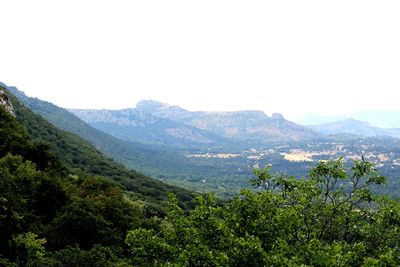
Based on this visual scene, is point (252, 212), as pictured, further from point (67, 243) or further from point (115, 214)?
point (115, 214)

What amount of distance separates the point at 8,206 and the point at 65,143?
94.9m

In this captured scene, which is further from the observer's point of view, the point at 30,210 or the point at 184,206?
the point at 184,206

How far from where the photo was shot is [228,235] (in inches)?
816

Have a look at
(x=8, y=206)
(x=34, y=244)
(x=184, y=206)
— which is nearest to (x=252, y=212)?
(x=34, y=244)

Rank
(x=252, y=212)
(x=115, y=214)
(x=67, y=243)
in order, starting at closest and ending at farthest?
(x=252, y=212), (x=67, y=243), (x=115, y=214)

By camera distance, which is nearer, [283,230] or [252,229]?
[283,230]

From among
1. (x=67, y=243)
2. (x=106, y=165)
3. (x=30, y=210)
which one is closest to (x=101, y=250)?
(x=67, y=243)

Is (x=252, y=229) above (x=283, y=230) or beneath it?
beneath

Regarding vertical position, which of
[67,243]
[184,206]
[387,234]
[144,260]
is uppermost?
[387,234]

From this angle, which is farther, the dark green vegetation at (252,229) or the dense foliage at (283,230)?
the dark green vegetation at (252,229)

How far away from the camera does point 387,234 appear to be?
23.9 meters

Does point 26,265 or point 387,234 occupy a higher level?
point 387,234

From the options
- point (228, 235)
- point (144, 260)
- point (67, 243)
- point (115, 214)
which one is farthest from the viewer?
point (115, 214)

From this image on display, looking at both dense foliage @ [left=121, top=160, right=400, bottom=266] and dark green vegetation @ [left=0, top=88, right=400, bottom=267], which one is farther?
dark green vegetation @ [left=0, top=88, right=400, bottom=267]
